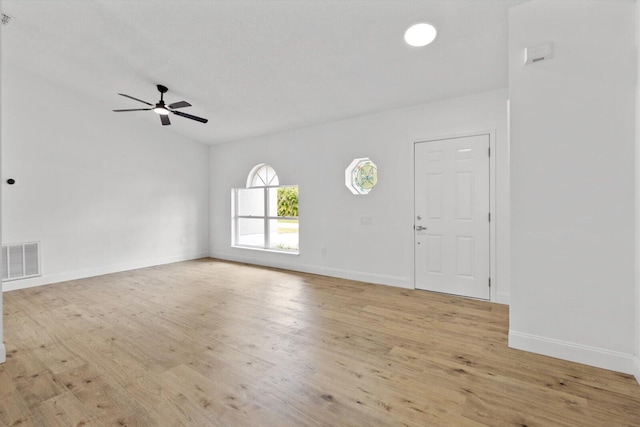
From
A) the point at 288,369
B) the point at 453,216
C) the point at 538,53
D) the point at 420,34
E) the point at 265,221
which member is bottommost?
the point at 288,369

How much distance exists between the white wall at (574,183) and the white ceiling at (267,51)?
602 mm

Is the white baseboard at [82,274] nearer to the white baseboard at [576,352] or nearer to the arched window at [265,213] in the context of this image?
the arched window at [265,213]

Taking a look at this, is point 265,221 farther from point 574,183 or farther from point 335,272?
point 574,183

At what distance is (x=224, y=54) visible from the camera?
136 inches

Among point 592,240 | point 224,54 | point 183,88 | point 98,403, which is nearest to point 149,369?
point 98,403

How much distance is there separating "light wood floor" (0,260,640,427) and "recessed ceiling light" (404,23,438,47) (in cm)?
281

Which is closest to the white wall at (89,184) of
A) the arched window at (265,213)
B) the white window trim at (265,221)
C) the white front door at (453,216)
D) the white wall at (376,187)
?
the white window trim at (265,221)

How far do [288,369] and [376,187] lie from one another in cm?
302

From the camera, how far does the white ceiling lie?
2.71 metres

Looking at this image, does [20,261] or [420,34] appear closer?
[420,34]

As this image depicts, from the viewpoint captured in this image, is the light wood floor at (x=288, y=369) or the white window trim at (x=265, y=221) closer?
the light wood floor at (x=288, y=369)

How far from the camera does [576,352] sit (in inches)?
90.1

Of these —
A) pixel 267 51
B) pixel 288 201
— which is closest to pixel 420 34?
pixel 267 51

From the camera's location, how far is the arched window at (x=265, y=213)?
228 inches
